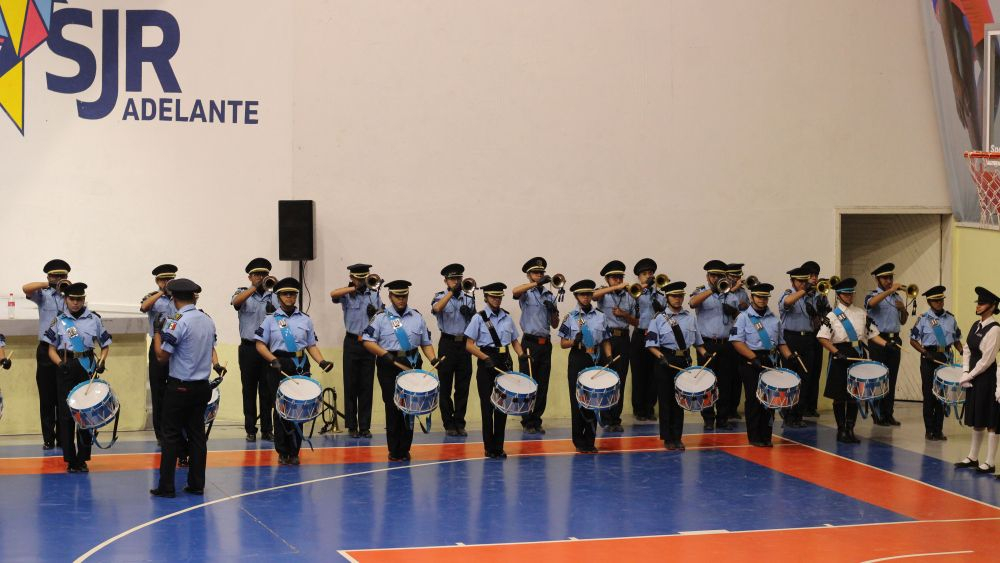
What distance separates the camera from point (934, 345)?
17.0 m

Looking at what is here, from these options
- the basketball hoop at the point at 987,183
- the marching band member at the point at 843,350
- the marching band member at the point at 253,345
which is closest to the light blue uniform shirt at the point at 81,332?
the marching band member at the point at 253,345

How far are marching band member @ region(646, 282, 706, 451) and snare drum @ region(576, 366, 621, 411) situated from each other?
2.91ft

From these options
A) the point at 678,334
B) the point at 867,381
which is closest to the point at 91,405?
the point at 678,334

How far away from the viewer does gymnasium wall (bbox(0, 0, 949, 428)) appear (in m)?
17.6

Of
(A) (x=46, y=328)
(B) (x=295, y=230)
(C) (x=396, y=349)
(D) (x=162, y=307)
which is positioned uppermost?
(B) (x=295, y=230)

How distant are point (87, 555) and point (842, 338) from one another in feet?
32.5

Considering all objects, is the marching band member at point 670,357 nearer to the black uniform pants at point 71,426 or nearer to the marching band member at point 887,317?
the marching band member at point 887,317

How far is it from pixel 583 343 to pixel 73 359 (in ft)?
19.9

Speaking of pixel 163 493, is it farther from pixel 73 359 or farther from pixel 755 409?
pixel 755 409

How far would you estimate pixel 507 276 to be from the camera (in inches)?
730

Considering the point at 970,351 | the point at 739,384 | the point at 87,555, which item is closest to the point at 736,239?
the point at 739,384

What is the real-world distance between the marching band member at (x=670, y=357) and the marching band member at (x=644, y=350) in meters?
1.52

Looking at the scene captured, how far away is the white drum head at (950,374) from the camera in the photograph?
16094mm

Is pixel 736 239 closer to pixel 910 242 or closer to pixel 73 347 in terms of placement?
pixel 910 242
